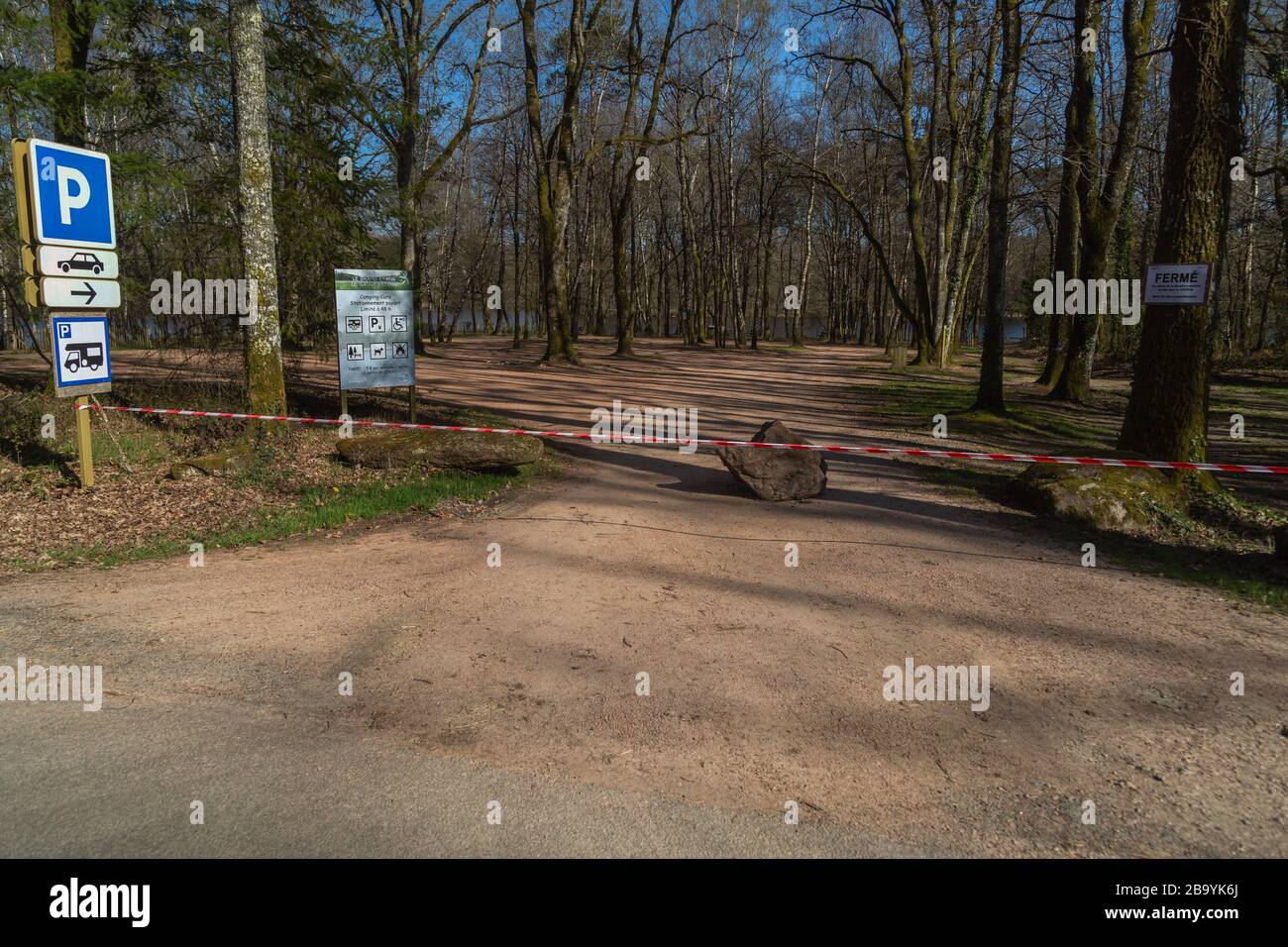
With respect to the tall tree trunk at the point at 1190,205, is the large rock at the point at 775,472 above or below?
below

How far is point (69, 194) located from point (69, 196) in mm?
22

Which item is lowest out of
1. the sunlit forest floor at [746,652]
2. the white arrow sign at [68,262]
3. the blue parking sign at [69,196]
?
the sunlit forest floor at [746,652]

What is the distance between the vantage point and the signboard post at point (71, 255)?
828 centimetres

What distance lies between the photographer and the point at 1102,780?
3816 mm

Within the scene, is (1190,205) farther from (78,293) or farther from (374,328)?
(78,293)

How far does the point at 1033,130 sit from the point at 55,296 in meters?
27.9

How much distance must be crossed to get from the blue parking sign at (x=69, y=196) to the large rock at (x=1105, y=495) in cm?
1116

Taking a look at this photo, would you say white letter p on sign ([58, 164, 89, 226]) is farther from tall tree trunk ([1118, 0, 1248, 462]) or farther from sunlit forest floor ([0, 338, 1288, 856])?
tall tree trunk ([1118, 0, 1248, 462])

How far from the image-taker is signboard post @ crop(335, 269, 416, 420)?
36.6 ft

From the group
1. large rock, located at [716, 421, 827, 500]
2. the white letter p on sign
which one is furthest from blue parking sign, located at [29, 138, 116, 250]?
large rock, located at [716, 421, 827, 500]

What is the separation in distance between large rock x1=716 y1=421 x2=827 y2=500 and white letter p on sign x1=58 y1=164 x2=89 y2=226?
25.5ft

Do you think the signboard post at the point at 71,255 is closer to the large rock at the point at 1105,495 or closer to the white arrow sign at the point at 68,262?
the white arrow sign at the point at 68,262

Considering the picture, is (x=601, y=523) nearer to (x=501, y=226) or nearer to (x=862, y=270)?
(x=501, y=226)

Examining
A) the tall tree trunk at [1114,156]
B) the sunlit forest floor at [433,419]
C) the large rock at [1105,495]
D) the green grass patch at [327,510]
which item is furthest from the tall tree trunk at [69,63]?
the tall tree trunk at [1114,156]
